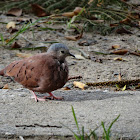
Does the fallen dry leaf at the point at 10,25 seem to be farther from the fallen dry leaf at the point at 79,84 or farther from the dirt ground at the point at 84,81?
the fallen dry leaf at the point at 79,84

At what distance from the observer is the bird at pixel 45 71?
2.93 meters

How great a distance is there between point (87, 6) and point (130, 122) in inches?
169

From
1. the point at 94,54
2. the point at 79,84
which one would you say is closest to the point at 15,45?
the point at 94,54

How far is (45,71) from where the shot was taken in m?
2.93

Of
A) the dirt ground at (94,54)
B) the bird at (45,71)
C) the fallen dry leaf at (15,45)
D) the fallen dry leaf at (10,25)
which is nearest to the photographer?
the bird at (45,71)

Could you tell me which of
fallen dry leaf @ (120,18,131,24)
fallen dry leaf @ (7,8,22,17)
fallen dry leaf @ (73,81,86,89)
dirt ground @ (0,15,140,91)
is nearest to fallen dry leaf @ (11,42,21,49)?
dirt ground @ (0,15,140,91)

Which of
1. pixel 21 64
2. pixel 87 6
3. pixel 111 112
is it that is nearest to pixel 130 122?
pixel 111 112

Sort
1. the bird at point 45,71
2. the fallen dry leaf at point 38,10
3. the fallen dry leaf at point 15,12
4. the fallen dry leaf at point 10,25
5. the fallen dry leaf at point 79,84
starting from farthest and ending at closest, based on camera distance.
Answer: the fallen dry leaf at point 15,12 < the fallen dry leaf at point 38,10 < the fallen dry leaf at point 10,25 < the fallen dry leaf at point 79,84 < the bird at point 45,71

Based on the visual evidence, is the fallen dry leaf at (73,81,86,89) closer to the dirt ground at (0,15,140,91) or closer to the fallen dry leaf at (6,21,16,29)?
the dirt ground at (0,15,140,91)

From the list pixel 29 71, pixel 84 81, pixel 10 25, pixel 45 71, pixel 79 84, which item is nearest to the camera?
pixel 45 71

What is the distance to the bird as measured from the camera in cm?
293

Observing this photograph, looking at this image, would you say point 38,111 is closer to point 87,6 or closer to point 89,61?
point 89,61

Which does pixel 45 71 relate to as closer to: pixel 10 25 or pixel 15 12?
pixel 10 25

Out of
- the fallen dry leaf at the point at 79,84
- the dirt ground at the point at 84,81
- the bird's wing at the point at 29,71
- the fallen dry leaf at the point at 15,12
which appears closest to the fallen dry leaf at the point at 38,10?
the fallen dry leaf at the point at 15,12
